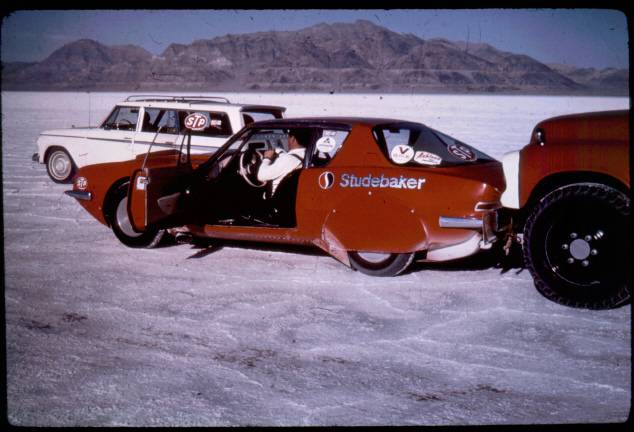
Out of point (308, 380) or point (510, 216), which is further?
point (510, 216)

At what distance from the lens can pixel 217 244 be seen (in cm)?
707

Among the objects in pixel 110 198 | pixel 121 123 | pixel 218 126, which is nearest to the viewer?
pixel 110 198

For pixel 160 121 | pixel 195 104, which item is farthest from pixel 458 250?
pixel 160 121

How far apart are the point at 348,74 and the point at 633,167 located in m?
130

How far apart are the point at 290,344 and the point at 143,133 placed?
6.89 m

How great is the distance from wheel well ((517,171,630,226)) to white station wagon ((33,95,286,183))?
5.06 metres

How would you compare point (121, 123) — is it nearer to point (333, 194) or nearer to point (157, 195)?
point (157, 195)

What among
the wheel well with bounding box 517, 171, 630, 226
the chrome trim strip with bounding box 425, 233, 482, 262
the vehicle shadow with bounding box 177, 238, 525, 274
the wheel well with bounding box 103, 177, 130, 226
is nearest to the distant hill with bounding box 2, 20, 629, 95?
the wheel well with bounding box 103, 177, 130, 226

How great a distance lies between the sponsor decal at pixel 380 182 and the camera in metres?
5.32

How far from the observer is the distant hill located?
107562 millimetres

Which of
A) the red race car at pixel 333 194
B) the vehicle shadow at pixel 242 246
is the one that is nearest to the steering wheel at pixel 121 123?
the red race car at pixel 333 194

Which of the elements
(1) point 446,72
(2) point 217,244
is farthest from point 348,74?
(2) point 217,244

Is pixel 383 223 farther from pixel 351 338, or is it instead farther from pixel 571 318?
pixel 571 318

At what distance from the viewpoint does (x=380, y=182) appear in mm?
5430
